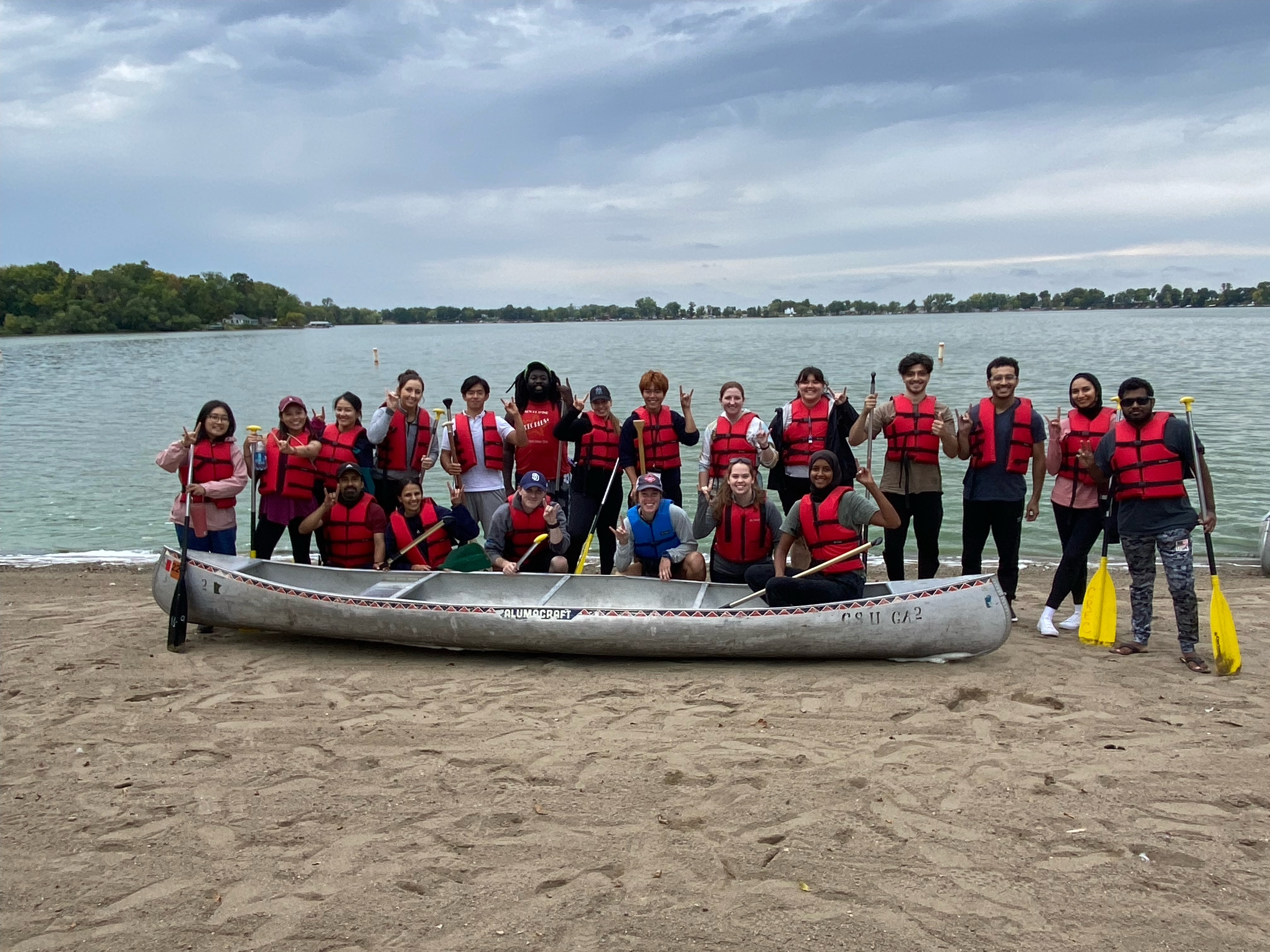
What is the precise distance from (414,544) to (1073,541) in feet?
13.4

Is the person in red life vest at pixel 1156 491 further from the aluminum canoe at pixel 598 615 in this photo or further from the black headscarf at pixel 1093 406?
the aluminum canoe at pixel 598 615

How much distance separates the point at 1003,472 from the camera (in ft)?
19.1

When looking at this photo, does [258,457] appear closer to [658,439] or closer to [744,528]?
[658,439]

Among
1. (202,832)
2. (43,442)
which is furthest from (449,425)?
(43,442)

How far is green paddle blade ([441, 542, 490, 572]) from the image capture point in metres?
6.48

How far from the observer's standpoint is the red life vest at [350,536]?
6.29m

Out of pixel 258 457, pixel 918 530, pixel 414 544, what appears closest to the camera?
pixel 918 530

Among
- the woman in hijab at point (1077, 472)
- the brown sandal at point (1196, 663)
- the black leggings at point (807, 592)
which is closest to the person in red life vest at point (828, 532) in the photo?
the black leggings at point (807, 592)

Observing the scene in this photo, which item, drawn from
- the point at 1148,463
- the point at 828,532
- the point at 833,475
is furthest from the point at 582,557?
the point at 1148,463

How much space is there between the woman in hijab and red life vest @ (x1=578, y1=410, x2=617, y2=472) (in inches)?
109

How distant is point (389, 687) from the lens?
525cm

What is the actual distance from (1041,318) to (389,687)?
12991 cm

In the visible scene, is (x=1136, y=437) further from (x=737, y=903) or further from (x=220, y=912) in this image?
(x=220, y=912)

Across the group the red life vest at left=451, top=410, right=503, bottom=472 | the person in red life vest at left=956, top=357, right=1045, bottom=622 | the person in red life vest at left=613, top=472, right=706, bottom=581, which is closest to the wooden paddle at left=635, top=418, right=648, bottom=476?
the person in red life vest at left=613, top=472, right=706, bottom=581
